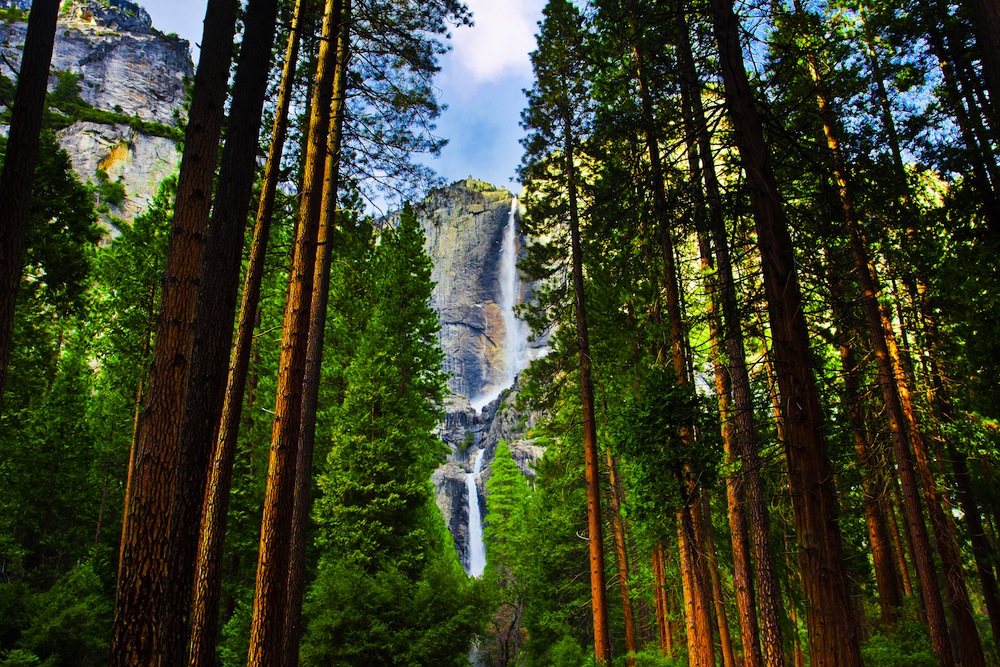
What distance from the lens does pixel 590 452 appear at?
10508 mm

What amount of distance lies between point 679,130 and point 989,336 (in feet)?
19.7

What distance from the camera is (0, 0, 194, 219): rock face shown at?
54156mm

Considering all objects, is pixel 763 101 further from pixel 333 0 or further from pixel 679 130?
pixel 333 0

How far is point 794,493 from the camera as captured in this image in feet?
10.2

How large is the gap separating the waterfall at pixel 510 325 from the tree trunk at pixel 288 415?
6561cm

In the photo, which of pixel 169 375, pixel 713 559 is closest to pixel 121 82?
pixel 169 375

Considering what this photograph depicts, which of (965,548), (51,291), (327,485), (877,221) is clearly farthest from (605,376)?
(51,291)

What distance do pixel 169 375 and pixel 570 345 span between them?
9.88m

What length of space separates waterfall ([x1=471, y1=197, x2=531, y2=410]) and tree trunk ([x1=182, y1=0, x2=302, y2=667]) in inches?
2604

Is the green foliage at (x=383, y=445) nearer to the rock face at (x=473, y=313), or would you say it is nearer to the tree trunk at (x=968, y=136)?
the tree trunk at (x=968, y=136)

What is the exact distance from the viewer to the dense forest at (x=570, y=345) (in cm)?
391

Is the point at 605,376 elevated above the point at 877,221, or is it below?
below

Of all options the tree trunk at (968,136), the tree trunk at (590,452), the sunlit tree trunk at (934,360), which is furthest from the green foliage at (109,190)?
the tree trunk at (968,136)

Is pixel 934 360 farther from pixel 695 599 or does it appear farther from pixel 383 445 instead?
pixel 383 445
